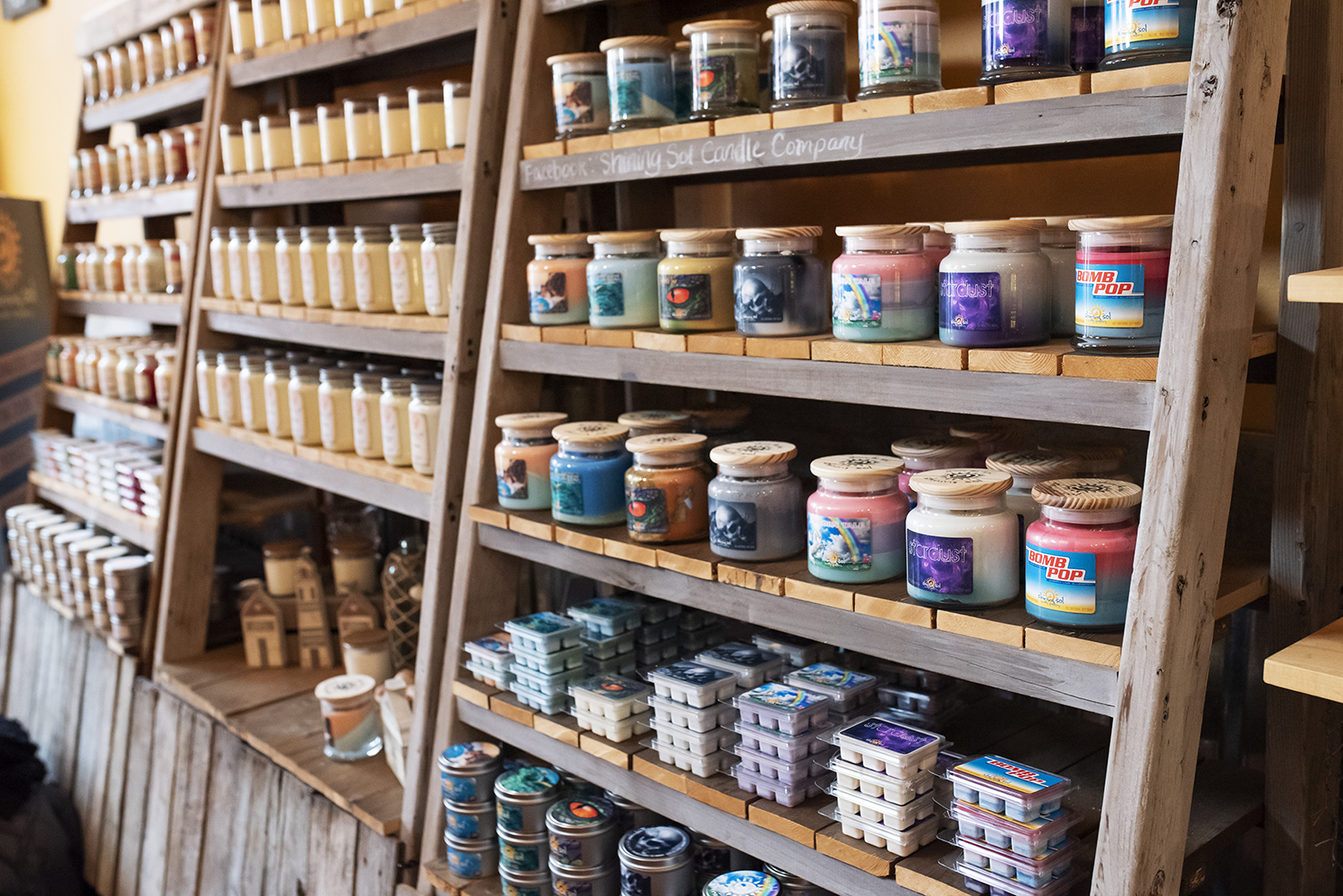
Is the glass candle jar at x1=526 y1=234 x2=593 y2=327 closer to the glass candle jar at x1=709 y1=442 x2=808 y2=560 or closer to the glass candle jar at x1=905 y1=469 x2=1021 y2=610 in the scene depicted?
the glass candle jar at x1=709 y1=442 x2=808 y2=560

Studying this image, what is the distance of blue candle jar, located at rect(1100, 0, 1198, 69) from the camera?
1.20 metres

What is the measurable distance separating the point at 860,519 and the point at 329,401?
4.94ft

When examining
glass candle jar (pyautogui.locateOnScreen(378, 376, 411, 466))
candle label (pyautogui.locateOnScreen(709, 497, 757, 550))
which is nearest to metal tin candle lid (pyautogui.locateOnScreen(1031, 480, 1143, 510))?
candle label (pyautogui.locateOnScreen(709, 497, 757, 550))

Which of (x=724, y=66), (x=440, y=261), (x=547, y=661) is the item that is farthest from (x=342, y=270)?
(x=724, y=66)

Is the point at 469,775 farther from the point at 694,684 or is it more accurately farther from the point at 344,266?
the point at 344,266

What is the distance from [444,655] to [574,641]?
1.18ft

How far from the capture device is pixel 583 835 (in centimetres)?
186

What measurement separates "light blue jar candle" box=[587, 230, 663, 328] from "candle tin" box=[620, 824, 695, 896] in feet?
2.69

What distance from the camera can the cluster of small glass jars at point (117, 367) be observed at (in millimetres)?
3303

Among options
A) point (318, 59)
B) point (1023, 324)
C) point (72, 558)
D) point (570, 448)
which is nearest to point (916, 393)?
point (1023, 324)

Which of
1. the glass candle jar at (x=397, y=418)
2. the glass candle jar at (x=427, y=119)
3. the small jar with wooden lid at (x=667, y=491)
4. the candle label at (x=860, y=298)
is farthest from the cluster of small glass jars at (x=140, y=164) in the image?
the candle label at (x=860, y=298)

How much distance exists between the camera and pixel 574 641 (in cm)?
199

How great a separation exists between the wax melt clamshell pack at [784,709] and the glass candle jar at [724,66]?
2.79ft

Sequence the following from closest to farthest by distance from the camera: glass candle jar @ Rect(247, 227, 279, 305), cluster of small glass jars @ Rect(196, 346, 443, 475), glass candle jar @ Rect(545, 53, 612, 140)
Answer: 1. glass candle jar @ Rect(545, 53, 612, 140)
2. cluster of small glass jars @ Rect(196, 346, 443, 475)
3. glass candle jar @ Rect(247, 227, 279, 305)
